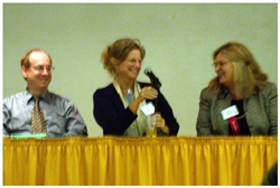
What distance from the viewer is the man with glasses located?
317 cm

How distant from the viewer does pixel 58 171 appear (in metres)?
3.01

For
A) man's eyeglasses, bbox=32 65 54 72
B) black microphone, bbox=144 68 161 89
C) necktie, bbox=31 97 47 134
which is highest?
man's eyeglasses, bbox=32 65 54 72

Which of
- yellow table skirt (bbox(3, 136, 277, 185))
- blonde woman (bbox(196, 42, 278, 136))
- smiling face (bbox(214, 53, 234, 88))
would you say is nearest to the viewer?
yellow table skirt (bbox(3, 136, 277, 185))

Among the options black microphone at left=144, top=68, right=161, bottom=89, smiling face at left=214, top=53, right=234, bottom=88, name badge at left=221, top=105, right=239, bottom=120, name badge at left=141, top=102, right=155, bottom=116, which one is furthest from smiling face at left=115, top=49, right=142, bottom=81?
name badge at left=221, top=105, right=239, bottom=120

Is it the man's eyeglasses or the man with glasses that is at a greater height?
the man's eyeglasses

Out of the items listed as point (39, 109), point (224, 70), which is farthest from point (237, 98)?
point (39, 109)

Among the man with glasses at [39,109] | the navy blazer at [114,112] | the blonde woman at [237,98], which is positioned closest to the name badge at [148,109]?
the navy blazer at [114,112]

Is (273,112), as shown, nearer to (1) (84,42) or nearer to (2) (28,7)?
(1) (84,42)

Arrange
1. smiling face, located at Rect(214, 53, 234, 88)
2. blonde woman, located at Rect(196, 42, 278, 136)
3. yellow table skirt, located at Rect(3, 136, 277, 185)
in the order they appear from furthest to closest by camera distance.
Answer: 1. smiling face, located at Rect(214, 53, 234, 88)
2. blonde woman, located at Rect(196, 42, 278, 136)
3. yellow table skirt, located at Rect(3, 136, 277, 185)

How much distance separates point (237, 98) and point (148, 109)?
69 centimetres

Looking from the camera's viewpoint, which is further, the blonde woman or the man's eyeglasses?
the man's eyeglasses

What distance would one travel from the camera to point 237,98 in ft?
10.6

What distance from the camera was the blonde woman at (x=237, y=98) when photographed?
3135mm

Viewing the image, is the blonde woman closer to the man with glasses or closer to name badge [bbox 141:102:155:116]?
name badge [bbox 141:102:155:116]
